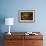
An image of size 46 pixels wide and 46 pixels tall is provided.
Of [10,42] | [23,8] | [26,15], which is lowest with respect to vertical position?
[10,42]

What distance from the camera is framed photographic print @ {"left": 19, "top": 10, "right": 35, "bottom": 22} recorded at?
4.70 meters

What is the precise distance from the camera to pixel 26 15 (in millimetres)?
4730

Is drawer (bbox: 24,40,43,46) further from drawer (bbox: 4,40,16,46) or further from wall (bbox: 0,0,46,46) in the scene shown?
wall (bbox: 0,0,46,46)

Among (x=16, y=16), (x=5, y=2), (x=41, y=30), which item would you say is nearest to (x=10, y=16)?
(x=16, y=16)

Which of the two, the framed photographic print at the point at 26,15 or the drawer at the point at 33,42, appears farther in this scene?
the framed photographic print at the point at 26,15

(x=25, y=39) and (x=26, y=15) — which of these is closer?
(x=25, y=39)

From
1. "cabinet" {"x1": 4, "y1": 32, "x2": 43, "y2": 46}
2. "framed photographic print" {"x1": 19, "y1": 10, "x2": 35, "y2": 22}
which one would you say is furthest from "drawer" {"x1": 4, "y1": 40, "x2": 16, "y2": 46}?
"framed photographic print" {"x1": 19, "y1": 10, "x2": 35, "y2": 22}

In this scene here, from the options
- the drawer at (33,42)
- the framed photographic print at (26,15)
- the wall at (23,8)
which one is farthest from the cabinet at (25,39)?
the framed photographic print at (26,15)

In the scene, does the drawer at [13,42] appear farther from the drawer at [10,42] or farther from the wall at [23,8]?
the wall at [23,8]

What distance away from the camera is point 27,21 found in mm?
4719

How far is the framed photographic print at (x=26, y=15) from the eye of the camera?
4.70 m

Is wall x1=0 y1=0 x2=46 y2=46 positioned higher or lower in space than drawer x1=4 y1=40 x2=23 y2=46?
higher

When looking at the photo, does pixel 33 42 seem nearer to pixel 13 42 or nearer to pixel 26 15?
pixel 13 42

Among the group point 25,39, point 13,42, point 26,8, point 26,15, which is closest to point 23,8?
point 26,8
